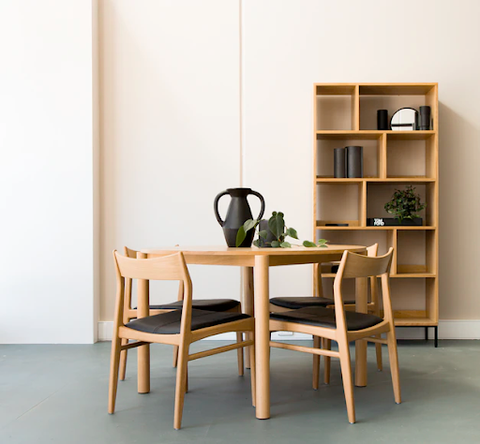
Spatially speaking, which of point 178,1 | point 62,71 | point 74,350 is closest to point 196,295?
point 74,350

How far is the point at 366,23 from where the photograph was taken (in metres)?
4.18

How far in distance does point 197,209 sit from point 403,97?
6.28 feet

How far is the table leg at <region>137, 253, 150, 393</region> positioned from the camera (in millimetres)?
2623

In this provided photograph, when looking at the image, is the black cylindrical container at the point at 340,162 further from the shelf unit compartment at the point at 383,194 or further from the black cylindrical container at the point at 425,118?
the black cylindrical container at the point at 425,118

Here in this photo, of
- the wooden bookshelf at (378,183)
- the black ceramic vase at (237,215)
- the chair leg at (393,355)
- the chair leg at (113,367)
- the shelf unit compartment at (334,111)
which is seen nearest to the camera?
the chair leg at (113,367)

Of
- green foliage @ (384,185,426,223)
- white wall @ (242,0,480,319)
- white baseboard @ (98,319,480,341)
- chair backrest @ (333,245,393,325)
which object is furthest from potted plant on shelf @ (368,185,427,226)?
chair backrest @ (333,245,393,325)

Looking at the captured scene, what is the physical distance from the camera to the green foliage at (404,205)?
12.8ft

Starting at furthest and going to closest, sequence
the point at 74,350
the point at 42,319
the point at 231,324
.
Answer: the point at 42,319
the point at 74,350
the point at 231,324

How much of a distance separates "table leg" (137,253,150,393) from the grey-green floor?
0.06 meters

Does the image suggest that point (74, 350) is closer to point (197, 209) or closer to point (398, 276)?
point (197, 209)

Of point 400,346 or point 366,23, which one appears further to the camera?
point 366,23

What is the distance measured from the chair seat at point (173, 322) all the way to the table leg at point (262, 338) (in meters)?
0.15

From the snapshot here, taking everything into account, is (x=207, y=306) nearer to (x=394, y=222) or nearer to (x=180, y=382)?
(x=180, y=382)

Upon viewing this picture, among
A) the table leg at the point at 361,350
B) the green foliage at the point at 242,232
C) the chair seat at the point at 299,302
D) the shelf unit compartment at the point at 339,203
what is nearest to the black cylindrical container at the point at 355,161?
the shelf unit compartment at the point at 339,203
